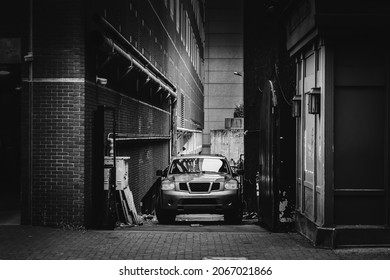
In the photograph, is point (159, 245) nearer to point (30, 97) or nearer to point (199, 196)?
point (199, 196)

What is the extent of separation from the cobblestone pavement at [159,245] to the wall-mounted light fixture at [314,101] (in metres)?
2.06

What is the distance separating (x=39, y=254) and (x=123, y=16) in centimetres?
781

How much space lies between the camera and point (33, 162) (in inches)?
407

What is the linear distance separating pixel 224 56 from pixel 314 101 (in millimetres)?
39404

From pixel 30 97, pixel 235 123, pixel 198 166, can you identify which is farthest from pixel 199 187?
pixel 235 123

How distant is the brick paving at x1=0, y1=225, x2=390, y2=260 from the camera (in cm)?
801

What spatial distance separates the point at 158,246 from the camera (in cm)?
864

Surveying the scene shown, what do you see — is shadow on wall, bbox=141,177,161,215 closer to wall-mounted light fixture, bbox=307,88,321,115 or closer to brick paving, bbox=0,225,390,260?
brick paving, bbox=0,225,390,260

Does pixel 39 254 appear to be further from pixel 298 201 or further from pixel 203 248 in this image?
pixel 298 201

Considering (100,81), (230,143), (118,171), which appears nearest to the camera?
(100,81)

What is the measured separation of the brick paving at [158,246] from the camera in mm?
8008

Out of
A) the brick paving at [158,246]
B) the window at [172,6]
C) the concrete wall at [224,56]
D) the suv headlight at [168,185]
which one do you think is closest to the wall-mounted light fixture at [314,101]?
the brick paving at [158,246]

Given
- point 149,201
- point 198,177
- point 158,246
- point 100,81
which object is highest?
point 100,81

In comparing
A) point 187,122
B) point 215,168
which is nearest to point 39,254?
point 215,168
